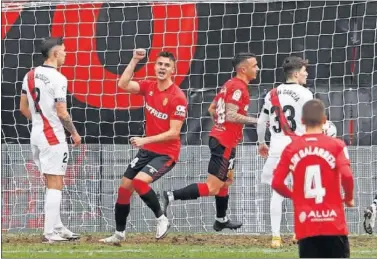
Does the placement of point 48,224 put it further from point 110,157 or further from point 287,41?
point 287,41

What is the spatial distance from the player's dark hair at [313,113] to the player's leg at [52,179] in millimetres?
4110

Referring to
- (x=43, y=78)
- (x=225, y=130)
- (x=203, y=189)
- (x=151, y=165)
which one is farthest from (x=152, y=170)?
(x=43, y=78)

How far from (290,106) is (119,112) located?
2.97 meters

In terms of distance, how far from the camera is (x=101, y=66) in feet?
43.4

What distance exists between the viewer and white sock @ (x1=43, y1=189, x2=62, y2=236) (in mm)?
10992

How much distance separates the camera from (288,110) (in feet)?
35.6

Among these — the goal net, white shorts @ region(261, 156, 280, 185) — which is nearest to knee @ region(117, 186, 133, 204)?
white shorts @ region(261, 156, 280, 185)

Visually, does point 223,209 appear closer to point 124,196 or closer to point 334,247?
point 124,196

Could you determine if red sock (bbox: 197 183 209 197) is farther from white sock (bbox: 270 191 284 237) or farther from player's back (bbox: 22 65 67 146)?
player's back (bbox: 22 65 67 146)

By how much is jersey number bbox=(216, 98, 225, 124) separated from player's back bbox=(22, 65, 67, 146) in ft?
5.34

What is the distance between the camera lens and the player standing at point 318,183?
753 centimetres

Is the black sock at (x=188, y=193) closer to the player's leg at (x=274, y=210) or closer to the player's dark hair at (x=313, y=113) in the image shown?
the player's leg at (x=274, y=210)

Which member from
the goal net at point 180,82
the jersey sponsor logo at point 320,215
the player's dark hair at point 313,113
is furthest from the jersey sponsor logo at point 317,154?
the goal net at point 180,82

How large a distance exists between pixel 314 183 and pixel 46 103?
428cm
